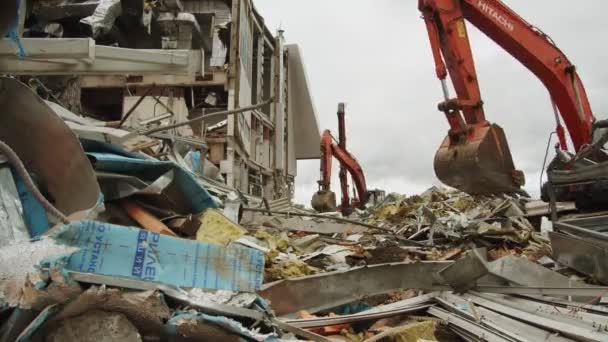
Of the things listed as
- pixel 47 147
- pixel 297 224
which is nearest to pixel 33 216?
pixel 47 147

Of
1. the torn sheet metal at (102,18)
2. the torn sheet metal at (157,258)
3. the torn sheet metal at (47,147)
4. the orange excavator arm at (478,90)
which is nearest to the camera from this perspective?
the torn sheet metal at (157,258)

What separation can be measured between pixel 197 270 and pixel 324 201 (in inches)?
519

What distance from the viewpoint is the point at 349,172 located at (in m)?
17.1

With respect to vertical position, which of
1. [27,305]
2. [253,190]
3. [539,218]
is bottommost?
[253,190]

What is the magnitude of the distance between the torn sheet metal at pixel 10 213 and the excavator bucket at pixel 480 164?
4.57 meters

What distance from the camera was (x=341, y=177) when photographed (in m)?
17.6

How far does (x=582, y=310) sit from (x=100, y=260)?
8.93 feet

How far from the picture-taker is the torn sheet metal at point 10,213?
2.35 meters

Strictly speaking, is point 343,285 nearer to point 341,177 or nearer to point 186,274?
point 186,274

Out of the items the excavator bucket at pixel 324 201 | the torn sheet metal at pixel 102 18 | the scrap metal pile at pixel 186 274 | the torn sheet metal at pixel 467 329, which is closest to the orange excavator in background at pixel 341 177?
the excavator bucket at pixel 324 201

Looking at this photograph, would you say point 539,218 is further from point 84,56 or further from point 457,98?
point 84,56

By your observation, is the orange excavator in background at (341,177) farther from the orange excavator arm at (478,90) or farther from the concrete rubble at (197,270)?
the concrete rubble at (197,270)

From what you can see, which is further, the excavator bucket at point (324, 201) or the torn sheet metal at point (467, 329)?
the excavator bucket at point (324, 201)

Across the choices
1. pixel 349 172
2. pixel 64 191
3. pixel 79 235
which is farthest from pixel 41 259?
pixel 349 172
